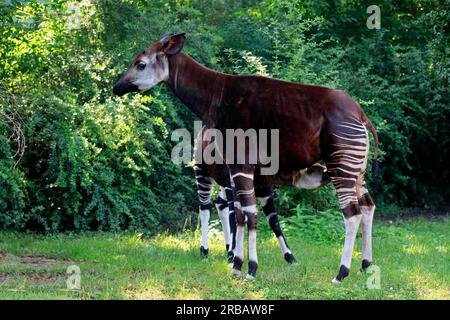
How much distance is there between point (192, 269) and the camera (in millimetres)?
7281

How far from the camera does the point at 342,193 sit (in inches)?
263

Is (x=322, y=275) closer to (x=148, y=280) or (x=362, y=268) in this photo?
(x=362, y=268)

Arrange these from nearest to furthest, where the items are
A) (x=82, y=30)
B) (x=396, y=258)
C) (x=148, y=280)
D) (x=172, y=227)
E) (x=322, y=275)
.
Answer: (x=148, y=280), (x=322, y=275), (x=396, y=258), (x=172, y=227), (x=82, y=30)

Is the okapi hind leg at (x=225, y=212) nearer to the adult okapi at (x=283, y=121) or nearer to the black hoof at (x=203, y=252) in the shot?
the black hoof at (x=203, y=252)

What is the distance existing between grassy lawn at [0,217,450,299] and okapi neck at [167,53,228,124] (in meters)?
1.60

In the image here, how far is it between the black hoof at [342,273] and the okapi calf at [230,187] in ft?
3.32

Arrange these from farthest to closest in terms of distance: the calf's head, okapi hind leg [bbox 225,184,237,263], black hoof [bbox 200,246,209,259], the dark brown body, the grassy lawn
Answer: black hoof [bbox 200,246,209,259] < okapi hind leg [bbox 225,184,237,263] < the calf's head < the dark brown body < the grassy lawn

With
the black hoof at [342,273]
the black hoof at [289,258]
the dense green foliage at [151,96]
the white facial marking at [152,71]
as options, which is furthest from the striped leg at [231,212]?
the dense green foliage at [151,96]

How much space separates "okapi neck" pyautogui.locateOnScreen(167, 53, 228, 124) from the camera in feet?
23.6

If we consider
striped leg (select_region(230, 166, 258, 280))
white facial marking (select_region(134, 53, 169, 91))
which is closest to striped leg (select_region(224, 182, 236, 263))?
striped leg (select_region(230, 166, 258, 280))

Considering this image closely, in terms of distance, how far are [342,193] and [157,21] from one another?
634 cm

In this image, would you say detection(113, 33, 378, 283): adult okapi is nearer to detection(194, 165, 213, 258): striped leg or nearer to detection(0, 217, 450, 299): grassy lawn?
detection(0, 217, 450, 299): grassy lawn

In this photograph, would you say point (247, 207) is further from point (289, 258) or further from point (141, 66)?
point (141, 66)

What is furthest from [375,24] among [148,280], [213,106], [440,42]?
[148,280]
